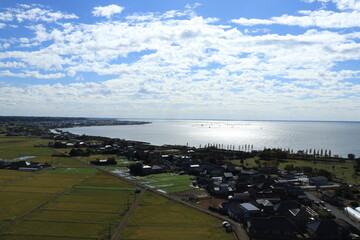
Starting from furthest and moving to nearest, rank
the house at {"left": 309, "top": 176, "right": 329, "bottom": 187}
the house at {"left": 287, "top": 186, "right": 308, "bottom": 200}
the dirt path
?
the house at {"left": 309, "top": 176, "right": 329, "bottom": 187}, the house at {"left": 287, "top": 186, "right": 308, "bottom": 200}, the dirt path

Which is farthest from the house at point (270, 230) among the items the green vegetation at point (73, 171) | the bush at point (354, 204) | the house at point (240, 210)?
the green vegetation at point (73, 171)

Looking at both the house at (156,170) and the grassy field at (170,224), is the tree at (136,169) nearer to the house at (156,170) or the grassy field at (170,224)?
the house at (156,170)

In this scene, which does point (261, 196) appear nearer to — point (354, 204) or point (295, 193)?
point (295, 193)

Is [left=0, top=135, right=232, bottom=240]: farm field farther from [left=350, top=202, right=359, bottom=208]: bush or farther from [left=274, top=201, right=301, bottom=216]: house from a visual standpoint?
[left=350, top=202, right=359, bottom=208]: bush

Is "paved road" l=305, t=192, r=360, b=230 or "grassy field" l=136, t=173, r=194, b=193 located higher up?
"paved road" l=305, t=192, r=360, b=230

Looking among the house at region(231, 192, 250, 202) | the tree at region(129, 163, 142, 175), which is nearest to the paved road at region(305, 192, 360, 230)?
the house at region(231, 192, 250, 202)

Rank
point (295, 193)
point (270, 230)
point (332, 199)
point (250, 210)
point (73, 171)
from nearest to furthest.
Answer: point (270, 230)
point (250, 210)
point (332, 199)
point (295, 193)
point (73, 171)

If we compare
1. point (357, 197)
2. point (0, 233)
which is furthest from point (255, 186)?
point (0, 233)

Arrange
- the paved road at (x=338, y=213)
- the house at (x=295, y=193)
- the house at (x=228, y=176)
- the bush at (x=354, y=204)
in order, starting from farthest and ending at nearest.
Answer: the house at (x=228, y=176), the house at (x=295, y=193), the bush at (x=354, y=204), the paved road at (x=338, y=213)

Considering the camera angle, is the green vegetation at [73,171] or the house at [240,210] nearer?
the house at [240,210]

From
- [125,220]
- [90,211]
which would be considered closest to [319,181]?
[125,220]
